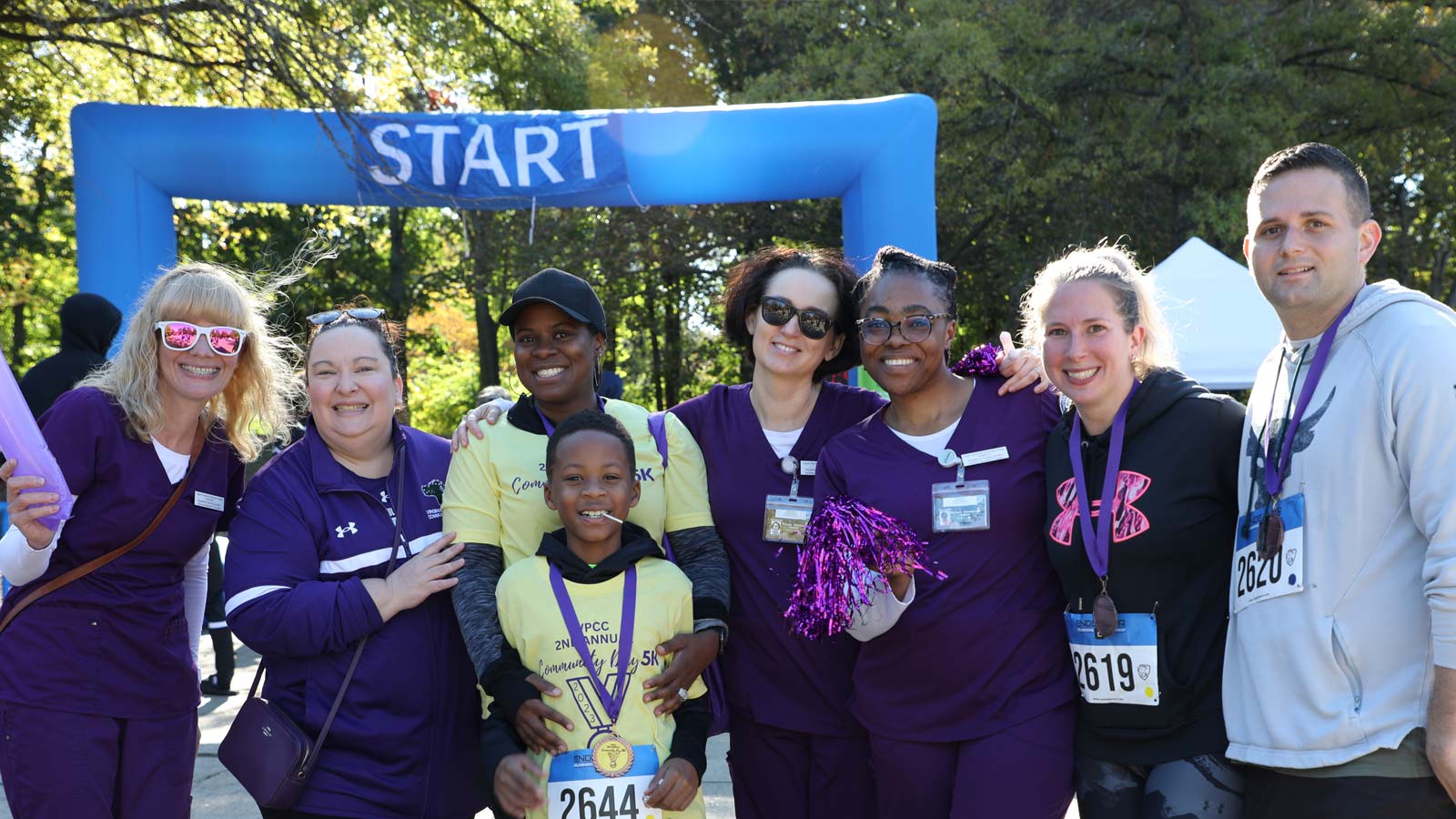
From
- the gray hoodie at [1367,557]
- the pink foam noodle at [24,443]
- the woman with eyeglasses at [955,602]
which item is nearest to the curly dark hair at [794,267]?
the woman with eyeglasses at [955,602]

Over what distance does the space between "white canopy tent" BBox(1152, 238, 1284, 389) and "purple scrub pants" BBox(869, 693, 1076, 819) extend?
679 cm

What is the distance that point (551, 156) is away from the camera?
7574 millimetres

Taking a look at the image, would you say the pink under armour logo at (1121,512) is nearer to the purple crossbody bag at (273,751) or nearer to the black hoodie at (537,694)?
the black hoodie at (537,694)

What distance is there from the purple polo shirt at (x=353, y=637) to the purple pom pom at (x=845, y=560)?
3.05ft

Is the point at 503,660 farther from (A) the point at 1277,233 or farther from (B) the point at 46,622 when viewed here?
(A) the point at 1277,233

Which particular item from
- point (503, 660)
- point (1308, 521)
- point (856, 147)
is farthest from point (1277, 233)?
point (856, 147)

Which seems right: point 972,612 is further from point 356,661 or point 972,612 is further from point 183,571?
point 183,571

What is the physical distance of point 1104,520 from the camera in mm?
2762

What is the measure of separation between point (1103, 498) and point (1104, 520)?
55 mm

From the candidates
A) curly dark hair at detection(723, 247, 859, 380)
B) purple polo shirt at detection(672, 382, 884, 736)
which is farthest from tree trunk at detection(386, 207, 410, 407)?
purple polo shirt at detection(672, 382, 884, 736)

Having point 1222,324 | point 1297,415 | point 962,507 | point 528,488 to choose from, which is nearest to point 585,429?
point 528,488

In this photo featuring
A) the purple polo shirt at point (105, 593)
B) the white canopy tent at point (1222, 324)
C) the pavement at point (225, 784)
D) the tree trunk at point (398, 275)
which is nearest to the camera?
the purple polo shirt at point (105, 593)

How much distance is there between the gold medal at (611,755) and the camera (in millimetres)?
2832

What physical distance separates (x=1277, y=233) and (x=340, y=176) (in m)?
6.31
